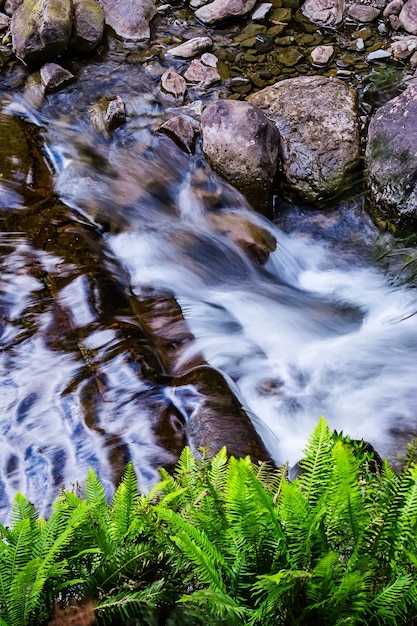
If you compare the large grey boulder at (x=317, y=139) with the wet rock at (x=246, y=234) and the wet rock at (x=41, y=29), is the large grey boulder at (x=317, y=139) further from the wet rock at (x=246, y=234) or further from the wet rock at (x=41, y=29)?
the wet rock at (x=41, y=29)

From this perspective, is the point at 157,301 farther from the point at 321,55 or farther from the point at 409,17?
the point at 409,17

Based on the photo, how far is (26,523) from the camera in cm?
201

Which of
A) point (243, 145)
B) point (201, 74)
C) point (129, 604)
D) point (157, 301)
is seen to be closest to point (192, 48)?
point (201, 74)

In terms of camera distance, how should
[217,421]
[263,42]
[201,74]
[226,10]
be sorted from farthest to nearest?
[226,10]
[263,42]
[201,74]
[217,421]

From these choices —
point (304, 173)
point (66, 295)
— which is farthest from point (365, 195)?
point (66, 295)

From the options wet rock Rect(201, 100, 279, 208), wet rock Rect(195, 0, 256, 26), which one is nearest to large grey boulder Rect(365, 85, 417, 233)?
wet rock Rect(201, 100, 279, 208)

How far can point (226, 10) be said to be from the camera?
8.02m

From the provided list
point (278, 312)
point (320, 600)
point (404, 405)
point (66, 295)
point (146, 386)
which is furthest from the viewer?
point (278, 312)

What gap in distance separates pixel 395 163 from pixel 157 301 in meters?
2.55

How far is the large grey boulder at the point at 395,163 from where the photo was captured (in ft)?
17.6

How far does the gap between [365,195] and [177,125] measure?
86.1 inches

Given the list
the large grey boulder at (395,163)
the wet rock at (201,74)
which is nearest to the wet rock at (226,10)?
the wet rock at (201,74)

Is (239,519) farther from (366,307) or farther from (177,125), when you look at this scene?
(177,125)

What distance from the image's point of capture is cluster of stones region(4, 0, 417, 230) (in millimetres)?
5570
